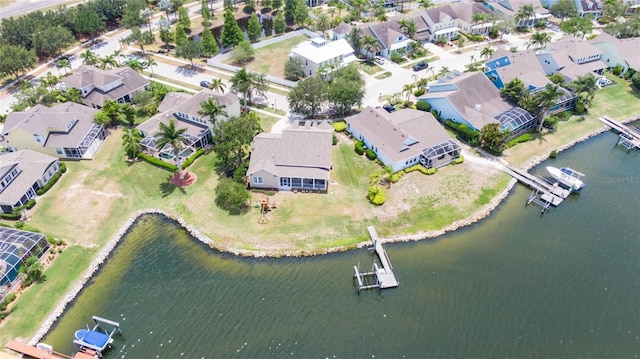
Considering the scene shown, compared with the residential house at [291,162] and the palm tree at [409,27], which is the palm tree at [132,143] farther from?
the palm tree at [409,27]

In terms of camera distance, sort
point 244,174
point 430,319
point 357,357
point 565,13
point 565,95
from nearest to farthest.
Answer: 1. point 357,357
2. point 430,319
3. point 244,174
4. point 565,95
5. point 565,13

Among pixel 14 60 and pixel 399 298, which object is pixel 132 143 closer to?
pixel 14 60

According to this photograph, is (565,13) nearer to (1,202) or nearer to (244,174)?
(244,174)

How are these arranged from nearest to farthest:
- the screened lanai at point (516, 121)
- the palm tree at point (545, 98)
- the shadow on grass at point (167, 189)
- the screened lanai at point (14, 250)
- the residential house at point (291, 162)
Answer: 1. the screened lanai at point (14, 250)
2. the residential house at point (291, 162)
3. the shadow on grass at point (167, 189)
4. the palm tree at point (545, 98)
5. the screened lanai at point (516, 121)

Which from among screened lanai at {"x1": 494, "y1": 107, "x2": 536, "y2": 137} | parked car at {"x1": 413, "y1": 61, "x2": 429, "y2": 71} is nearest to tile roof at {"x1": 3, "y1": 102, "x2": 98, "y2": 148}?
parked car at {"x1": 413, "y1": 61, "x2": 429, "y2": 71}

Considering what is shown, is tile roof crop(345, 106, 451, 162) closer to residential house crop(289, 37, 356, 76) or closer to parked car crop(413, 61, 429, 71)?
residential house crop(289, 37, 356, 76)

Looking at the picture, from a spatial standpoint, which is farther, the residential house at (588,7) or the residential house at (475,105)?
the residential house at (588,7)

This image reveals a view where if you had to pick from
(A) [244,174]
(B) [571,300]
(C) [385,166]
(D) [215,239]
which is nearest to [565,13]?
(C) [385,166]

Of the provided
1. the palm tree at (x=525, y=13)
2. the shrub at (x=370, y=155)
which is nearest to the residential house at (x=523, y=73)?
the palm tree at (x=525, y=13)
